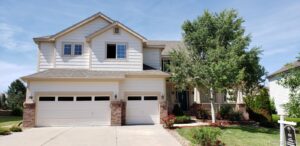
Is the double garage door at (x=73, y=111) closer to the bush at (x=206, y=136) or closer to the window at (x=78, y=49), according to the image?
the window at (x=78, y=49)

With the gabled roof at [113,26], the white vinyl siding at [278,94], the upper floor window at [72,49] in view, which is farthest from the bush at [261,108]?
the upper floor window at [72,49]

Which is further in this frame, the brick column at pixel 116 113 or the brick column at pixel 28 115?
the brick column at pixel 116 113

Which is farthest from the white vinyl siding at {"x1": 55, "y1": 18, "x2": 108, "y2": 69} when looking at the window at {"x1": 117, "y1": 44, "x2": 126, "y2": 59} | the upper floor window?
the window at {"x1": 117, "y1": 44, "x2": 126, "y2": 59}

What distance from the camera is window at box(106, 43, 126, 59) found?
67.3 ft

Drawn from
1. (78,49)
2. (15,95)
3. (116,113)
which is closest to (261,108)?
(116,113)

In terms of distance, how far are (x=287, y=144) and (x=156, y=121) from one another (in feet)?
39.5

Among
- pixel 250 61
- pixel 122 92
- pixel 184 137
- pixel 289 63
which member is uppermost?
pixel 250 61

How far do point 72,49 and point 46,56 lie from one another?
224 centimetres

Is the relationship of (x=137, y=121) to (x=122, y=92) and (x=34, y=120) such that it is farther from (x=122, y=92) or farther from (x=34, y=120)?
(x=34, y=120)

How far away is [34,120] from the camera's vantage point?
17.5 m

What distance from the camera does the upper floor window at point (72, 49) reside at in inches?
818

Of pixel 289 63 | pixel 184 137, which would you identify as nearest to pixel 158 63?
pixel 184 137

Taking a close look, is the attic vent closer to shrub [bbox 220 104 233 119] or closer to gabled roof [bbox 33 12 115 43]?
gabled roof [bbox 33 12 115 43]

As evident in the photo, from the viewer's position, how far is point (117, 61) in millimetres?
20391
